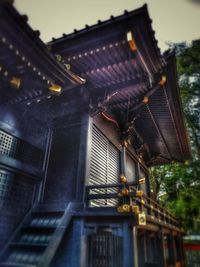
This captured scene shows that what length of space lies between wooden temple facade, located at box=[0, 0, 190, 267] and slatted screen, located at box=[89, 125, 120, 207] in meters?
0.04

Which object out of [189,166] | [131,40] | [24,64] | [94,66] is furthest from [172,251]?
[189,166]

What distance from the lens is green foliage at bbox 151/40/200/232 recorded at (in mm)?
17906

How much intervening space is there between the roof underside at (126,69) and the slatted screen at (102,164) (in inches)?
43.3

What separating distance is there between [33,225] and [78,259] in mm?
1496

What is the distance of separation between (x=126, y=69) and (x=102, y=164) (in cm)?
333

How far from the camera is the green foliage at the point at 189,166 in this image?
17.9 meters

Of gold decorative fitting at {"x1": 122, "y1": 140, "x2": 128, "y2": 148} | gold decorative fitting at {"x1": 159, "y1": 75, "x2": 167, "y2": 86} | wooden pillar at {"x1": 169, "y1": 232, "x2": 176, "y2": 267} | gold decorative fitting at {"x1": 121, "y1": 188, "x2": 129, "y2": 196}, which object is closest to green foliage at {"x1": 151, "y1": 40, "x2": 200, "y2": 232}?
wooden pillar at {"x1": 169, "y1": 232, "x2": 176, "y2": 267}

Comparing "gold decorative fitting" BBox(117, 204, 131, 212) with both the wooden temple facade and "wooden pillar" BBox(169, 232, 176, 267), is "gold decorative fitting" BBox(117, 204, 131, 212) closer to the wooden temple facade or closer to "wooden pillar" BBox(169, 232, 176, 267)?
the wooden temple facade

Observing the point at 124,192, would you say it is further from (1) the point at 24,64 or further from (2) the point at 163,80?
(1) the point at 24,64

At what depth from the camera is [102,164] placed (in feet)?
24.7

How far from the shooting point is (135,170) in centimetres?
1138

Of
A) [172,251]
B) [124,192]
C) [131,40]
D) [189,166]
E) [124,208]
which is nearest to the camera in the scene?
[131,40]

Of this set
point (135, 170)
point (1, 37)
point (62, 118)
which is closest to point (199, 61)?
point (135, 170)

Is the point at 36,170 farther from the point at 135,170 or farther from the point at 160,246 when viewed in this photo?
the point at 135,170
